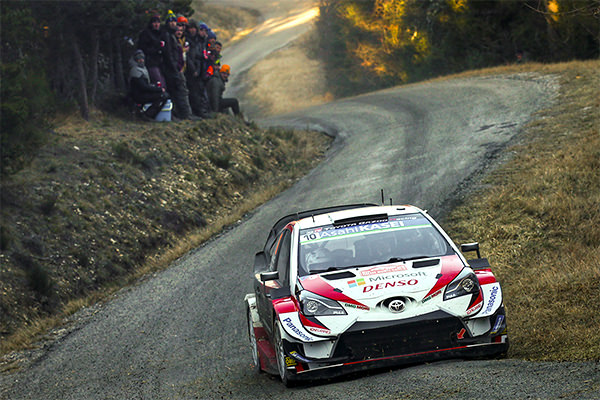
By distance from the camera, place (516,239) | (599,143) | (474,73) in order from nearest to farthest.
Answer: (516,239), (599,143), (474,73)

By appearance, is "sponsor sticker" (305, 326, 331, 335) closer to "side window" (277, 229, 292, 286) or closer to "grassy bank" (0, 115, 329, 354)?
"side window" (277, 229, 292, 286)

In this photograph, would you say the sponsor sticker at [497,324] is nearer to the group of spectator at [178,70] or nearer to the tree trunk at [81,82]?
the tree trunk at [81,82]

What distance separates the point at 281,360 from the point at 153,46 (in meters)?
19.3

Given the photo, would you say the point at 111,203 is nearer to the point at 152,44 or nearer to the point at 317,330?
the point at 152,44

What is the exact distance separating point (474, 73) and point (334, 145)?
10.6 meters

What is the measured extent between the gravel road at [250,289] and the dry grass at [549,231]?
0.82m

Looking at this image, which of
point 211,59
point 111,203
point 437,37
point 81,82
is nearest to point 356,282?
point 111,203

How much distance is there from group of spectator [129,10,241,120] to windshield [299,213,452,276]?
17617mm

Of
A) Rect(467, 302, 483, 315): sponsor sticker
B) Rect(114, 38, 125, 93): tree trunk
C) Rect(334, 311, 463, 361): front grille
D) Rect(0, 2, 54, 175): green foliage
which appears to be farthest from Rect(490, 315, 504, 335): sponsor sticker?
Rect(114, 38, 125, 93): tree trunk

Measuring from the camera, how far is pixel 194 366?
9.37 meters

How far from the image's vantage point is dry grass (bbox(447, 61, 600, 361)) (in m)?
7.59

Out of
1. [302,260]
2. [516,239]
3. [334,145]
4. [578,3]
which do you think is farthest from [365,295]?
[578,3]

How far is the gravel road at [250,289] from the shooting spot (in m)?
6.23

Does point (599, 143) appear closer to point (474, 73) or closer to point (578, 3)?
point (578, 3)
